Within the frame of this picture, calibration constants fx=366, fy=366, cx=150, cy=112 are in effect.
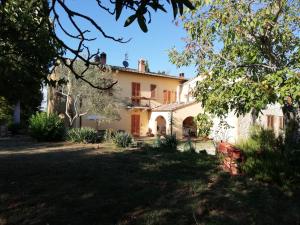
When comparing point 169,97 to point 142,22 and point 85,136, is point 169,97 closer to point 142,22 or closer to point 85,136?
point 85,136

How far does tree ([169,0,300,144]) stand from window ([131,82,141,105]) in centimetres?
2235

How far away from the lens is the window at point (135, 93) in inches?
1297

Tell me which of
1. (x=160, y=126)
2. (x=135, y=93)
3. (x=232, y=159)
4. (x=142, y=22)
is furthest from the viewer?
(x=160, y=126)

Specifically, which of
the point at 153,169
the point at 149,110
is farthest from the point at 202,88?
the point at 149,110

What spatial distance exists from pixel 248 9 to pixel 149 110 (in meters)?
24.8

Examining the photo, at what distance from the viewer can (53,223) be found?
217 inches

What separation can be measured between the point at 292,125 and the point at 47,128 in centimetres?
1480

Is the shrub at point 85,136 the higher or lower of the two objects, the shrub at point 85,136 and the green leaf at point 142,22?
the lower

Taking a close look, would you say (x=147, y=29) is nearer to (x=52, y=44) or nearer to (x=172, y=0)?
(x=172, y=0)

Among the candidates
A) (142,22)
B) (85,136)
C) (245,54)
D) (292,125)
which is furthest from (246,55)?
(85,136)

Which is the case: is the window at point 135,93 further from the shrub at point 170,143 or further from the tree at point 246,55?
the tree at point 246,55

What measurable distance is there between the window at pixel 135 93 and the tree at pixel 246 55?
22.3 metres

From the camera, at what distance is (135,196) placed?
23.2ft

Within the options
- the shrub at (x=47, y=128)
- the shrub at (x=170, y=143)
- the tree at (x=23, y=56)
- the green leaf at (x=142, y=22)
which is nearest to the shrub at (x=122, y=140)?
the shrub at (x=170, y=143)
